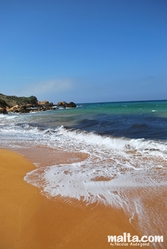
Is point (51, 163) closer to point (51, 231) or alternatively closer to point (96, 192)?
point (96, 192)

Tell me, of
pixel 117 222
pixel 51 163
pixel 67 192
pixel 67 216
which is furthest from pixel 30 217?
pixel 51 163

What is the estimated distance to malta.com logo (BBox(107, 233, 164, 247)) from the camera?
2.53 metres

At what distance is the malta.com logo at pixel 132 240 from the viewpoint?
8.30ft

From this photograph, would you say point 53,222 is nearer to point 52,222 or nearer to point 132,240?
point 52,222

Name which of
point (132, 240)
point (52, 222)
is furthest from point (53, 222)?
point (132, 240)

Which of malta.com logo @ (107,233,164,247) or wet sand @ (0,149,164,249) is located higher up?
wet sand @ (0,149,164,249)

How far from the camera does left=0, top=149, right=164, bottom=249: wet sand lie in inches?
99.0

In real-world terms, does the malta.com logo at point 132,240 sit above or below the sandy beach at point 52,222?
below

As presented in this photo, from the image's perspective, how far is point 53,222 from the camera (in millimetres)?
2926

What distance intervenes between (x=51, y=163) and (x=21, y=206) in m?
2.69

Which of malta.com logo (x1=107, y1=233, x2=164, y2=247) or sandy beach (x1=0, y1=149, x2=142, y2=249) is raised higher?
sandy beach (x1=0, y1=149, x2=142, y2=249)

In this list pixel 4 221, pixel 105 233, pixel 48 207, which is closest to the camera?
pixel 105 233

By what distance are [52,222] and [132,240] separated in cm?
144

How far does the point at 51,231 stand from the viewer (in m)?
2.72
